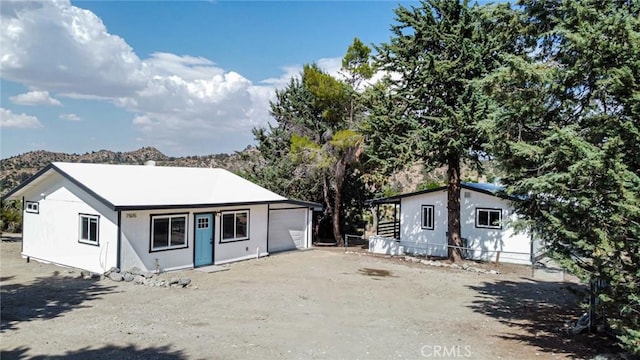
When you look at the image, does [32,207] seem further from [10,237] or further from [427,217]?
[427,217]

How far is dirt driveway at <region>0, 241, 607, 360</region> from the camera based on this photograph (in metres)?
7.77

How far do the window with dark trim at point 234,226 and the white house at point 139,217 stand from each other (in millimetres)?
41

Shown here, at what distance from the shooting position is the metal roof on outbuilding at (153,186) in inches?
584

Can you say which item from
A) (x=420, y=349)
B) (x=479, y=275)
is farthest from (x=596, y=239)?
(x=479, y=275)

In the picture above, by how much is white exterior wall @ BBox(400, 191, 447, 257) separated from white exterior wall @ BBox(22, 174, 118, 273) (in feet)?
46.1

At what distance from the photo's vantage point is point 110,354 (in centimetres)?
732

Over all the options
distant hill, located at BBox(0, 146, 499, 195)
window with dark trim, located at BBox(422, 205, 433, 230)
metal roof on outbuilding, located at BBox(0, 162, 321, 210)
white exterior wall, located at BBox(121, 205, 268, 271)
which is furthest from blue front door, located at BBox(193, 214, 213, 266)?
distant hill, located at BBox(0, 146, 499, 195)

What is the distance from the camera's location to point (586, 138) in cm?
735

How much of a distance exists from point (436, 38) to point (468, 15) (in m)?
1.40

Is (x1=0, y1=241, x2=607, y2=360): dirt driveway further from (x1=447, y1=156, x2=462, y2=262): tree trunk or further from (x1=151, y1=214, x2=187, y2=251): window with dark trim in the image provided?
(x1=447, y1=156, x2=462, y2=262): tree trunk

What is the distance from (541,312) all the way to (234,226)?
11.7 metres

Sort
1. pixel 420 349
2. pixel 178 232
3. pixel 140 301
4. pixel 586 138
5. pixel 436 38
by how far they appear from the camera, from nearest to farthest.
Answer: pixel 586 138
pixel 420 349
pixel 140 301
pixel 178 232
pixel 436 38

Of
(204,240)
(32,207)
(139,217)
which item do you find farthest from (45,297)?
(32,207)

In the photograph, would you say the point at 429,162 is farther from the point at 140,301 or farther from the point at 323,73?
the point at 140,301
